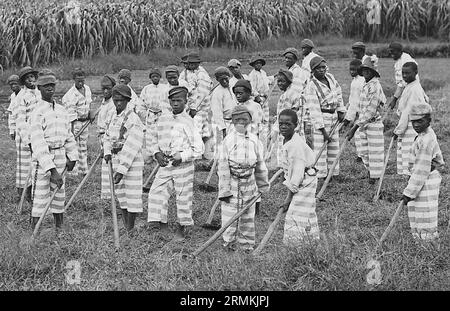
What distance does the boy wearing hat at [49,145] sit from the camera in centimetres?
666

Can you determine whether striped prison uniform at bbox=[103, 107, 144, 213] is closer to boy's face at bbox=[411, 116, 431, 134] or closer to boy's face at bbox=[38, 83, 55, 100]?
boy's face at bbox=[38, 83, 55, 100]

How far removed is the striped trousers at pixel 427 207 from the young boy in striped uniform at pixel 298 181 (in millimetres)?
910

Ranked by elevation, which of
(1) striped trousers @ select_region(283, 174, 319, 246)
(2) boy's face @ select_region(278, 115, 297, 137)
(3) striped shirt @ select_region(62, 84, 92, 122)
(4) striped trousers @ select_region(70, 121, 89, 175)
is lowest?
(4) striped trousers @ select_region(70, 121, 89, 175)

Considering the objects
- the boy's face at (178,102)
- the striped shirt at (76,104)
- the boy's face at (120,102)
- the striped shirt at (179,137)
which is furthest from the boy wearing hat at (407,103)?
the striped shirt at (76,104)

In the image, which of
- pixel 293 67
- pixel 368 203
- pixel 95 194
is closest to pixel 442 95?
pixel 293 67

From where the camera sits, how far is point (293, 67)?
30.8 feet

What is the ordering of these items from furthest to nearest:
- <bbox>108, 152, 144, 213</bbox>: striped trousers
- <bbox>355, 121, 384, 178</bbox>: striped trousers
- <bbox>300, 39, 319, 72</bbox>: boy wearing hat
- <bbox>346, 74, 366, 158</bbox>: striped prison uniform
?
<bbox>300, 39, 319, 72</bbox>: boy wearing hat
<bbox>346, 74, 366, 158</bbox>: striped prison uniform
<bbox>355, 121, 384, 178</bbox>: striped trousers
<bbox>108, 152, 144, 213</bbox>: striped trousers

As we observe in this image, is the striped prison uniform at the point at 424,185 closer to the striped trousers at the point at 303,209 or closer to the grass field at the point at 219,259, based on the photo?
the grass field at the point at 219,259

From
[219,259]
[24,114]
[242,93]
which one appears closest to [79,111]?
[24,114]

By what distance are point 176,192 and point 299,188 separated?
136 cm

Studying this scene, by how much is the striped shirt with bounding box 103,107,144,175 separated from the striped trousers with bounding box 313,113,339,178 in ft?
8.34

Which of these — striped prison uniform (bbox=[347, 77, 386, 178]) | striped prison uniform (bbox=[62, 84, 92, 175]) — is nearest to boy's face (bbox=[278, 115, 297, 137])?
striped prison uniform (bbox=[347, 77, 386, 178])

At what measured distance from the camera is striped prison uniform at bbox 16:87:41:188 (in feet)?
26.7
